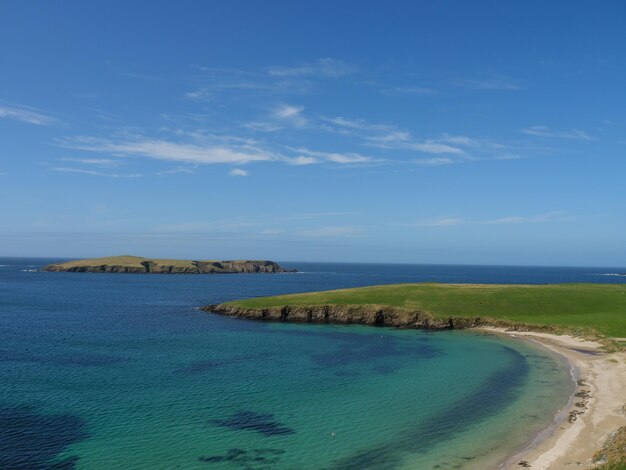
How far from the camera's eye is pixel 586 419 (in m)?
38.2

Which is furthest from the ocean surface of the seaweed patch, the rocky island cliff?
the rocky island cliff

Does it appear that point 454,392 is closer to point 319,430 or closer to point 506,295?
point 319,430

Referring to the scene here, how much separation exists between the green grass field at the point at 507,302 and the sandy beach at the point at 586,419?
73.5 ft

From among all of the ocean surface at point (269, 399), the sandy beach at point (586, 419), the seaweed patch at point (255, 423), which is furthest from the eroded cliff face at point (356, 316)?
the seaweed patch at point (255, 423)

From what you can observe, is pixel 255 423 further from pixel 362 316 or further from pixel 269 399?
pixel 362 316

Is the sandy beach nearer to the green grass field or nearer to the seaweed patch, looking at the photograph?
the seaweed patch

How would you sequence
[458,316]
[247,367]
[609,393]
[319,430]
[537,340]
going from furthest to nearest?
[458,316]
[537,340]
[247,367]
[609,393]
[319,430]

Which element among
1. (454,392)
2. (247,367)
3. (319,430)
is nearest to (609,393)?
(454,392)

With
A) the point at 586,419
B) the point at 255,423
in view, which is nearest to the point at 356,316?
the point at 586,419

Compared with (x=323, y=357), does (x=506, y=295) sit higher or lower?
higher

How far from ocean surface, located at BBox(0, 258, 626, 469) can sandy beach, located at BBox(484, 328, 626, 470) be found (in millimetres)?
1445

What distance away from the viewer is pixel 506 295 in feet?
338

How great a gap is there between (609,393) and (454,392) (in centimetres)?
1541

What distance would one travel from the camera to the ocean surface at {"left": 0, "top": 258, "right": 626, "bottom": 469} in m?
31.7
